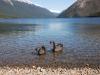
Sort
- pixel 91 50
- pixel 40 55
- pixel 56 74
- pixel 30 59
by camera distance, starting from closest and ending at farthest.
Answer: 1. pixel 56 74
2. pixel 30 59
3. pixel 40 55
4. pixel 91 50

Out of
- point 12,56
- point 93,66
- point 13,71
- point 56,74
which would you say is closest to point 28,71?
point 13,71

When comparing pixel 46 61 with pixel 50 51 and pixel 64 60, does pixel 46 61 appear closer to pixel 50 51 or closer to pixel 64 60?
pixel 64 60

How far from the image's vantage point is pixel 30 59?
35688 mm

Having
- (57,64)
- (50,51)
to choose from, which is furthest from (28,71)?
(50,51)

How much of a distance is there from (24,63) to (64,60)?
17.3ft

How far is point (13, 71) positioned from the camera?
27.0 m

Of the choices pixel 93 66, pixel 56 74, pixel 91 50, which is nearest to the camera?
pixel 56 74

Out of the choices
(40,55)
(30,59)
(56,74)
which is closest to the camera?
(56,74)

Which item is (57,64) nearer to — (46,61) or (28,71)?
(46,61)

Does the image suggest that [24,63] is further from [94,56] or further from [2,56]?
[94,56]

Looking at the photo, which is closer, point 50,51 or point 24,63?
point 24,63

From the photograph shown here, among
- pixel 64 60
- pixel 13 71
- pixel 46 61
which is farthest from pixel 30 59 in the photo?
pixel 13 71

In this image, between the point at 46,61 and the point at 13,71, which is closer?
the point at 13,71

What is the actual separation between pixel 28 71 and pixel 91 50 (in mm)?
17206
